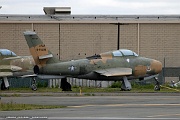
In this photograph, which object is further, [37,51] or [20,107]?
[37,51]

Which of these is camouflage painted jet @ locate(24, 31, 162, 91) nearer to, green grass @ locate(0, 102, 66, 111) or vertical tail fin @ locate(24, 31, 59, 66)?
vertical tail fin @ locate(24, 31, 59, 66)

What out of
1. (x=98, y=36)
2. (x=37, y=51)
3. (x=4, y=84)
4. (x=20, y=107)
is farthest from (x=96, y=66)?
(x=98, y=36)

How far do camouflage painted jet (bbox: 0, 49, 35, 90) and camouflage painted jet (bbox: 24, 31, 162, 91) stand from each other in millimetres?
4108

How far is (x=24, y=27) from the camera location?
65.1 meters

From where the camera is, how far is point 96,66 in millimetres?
42469

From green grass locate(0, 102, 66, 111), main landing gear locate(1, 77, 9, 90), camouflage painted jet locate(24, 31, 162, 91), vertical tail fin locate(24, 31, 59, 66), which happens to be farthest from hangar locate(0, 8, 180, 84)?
green grass locate(0, 102, 66, 111)

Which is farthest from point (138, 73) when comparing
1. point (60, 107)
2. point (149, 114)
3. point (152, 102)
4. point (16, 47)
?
point (16, 47)

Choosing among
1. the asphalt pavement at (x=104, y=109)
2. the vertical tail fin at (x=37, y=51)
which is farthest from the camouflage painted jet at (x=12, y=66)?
the asphalt pavement at (x=104, y=109)

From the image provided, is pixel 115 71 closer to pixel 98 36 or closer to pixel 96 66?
pixel 96 66

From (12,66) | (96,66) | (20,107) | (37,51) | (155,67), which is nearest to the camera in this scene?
(20,107)

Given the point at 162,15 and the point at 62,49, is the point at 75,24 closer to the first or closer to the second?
the point at 62,49

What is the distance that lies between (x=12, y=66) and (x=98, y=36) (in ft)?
67.9

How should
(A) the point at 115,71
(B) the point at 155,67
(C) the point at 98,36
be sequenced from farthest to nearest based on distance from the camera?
1. (C) the point at 98,36
2. (B) the point at 155,67
3. (A) the point at 115,71

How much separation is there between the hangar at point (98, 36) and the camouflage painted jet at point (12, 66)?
61.7 ft
